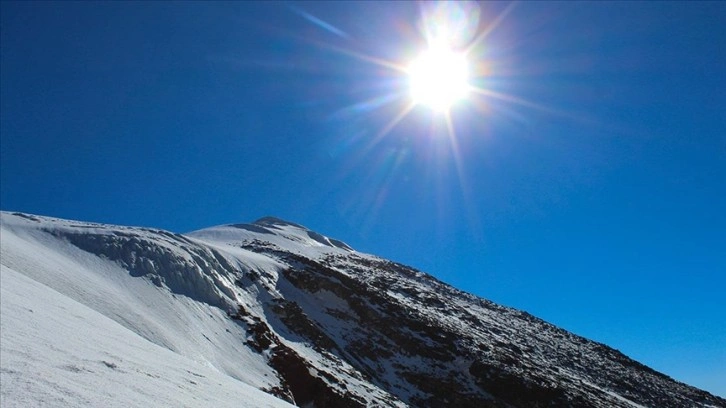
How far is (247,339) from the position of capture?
28188mm

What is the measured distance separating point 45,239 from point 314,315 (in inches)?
901

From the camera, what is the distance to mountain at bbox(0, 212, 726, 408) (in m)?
A: 9.66

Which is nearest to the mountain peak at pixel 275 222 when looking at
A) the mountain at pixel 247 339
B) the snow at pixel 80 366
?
the mountain at pixel 247 339

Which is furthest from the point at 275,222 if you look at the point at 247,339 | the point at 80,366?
the point at 80,366

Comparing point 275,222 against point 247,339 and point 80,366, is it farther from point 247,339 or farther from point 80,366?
point 80,366

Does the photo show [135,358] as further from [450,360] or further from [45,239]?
[450,360]

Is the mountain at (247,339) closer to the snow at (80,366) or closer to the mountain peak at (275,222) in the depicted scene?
the snow at (80,366)

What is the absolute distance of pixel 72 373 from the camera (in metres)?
8.00

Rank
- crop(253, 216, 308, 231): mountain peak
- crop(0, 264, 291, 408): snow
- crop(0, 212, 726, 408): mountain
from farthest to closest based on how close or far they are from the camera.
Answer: crop(253, 216, 308, 231): mountain peak, crop(0, 212, 726, 408): mountain, crop(0, 264, 291, 408): snow

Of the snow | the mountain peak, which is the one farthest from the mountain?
the mountain peak

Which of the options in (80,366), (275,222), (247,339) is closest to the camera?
(80,366)

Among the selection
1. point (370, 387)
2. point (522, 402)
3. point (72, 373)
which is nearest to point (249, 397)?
point (72, 373)

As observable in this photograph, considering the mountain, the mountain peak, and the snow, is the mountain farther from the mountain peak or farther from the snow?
the mountain peak

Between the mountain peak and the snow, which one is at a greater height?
the mountain peak
